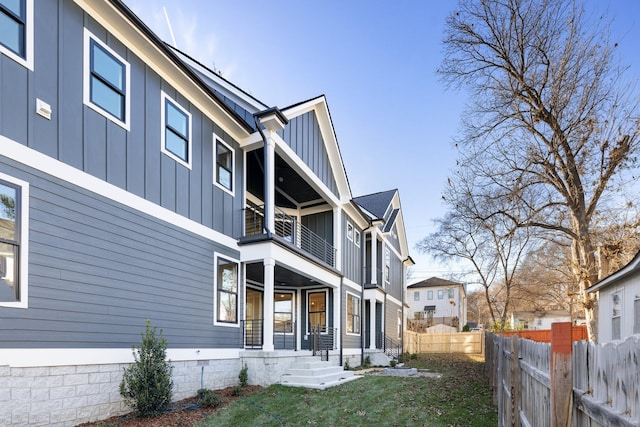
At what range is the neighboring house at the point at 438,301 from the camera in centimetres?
5644

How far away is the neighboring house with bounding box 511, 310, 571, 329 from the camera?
50.8 metres

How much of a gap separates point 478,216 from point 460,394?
710 centimetres

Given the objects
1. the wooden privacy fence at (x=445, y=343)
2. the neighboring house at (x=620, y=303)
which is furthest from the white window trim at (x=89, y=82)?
the wooden privacy fence at (x=445, y=343)

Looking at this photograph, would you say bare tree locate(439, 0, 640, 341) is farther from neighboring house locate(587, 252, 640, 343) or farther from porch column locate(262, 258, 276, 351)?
porch column locate(262, 258, 276, 351)

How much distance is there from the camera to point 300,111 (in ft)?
45.5

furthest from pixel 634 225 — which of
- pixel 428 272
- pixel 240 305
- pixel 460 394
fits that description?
pixel 428 272

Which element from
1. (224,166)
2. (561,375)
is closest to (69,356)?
(224,166)

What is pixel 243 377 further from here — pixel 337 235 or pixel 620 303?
pixel 620 303

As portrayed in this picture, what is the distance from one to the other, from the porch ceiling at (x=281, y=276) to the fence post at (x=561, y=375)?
10.1 metres

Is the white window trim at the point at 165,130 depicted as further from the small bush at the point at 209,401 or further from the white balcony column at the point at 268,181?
the small bush at the point at 209,401

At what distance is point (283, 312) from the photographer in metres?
17.5

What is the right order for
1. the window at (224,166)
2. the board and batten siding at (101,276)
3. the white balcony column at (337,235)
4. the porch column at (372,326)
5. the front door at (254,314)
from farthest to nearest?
the porch column at (372,326), the white balcony column at (337,235), the front door at (254,314), the window at (224,166), the board and batten siding at (101,276)

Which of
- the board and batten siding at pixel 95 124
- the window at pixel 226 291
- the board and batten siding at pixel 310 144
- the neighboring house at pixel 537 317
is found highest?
the board and batten siding at pixel 310 144

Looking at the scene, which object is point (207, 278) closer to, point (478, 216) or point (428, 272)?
point (478, 216)
